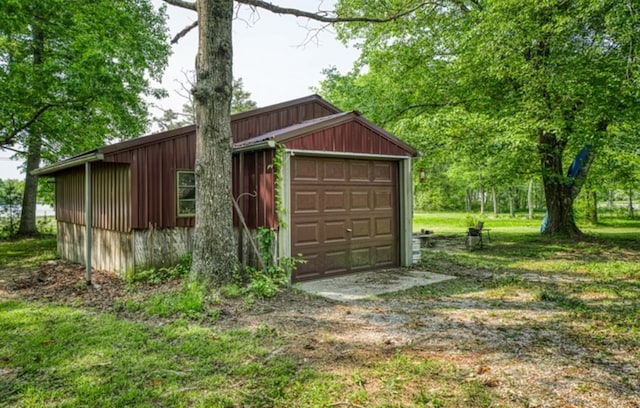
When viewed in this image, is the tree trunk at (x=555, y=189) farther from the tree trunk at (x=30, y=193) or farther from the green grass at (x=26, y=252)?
the tree trunk at (x=30, y=193)

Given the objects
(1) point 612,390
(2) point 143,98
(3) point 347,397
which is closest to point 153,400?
(3) point 347,397

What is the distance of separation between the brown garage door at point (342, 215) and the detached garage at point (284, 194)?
20 mm

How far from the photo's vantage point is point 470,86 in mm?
13156

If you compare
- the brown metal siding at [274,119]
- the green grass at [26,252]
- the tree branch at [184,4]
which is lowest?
the green grass at [26,252]

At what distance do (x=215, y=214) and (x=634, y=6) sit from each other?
9.47 m

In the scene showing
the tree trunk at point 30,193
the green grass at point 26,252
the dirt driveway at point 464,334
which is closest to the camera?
the dirt driveway at point 464,334

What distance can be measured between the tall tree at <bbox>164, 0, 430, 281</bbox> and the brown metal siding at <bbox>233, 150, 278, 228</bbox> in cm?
88

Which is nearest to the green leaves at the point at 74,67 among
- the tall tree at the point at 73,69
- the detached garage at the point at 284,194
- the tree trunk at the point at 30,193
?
the tall tree at the point at 73,69

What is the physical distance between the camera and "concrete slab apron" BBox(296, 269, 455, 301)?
6566 millimetres

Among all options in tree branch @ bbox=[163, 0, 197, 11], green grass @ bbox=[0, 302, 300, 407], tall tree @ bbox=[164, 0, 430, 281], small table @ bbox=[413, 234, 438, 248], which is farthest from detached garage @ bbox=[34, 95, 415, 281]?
small table @ bbox=[413, 234, 438, 248]

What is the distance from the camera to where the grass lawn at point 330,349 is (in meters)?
3.05

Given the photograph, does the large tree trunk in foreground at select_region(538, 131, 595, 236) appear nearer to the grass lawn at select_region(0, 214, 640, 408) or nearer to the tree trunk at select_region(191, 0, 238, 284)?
the grass lawn at select_region(0, 214, 640, 408)

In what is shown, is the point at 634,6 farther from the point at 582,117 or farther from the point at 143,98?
the point at 143,98

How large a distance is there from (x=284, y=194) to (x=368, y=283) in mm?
2261
